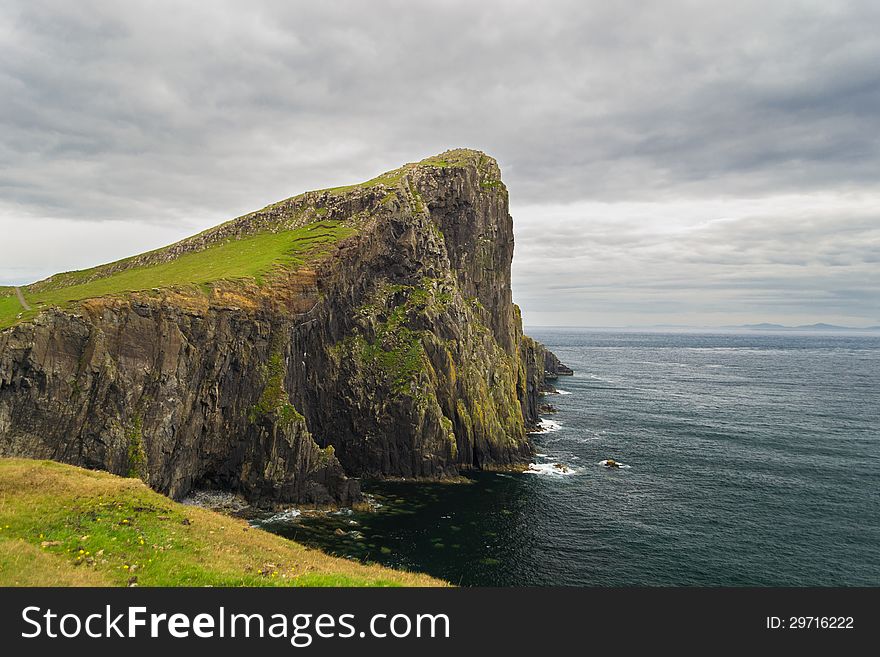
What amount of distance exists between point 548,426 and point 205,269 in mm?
72885

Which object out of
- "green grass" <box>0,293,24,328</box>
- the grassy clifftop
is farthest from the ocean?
the grassy clifftop

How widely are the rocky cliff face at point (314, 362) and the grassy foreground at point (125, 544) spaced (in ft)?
64.1

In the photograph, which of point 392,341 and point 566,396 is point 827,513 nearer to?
point 392,341

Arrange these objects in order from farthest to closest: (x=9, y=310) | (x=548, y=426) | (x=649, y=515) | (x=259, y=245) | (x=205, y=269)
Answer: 1. (x=548, y=426)
2. (x=259, y=245)
3. (x=205, y=269)
4. (x=649, y=515)
5. (x=9, y=310)

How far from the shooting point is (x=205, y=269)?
69.8 m

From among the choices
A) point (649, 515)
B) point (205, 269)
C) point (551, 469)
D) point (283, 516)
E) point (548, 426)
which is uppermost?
point (205, 269)

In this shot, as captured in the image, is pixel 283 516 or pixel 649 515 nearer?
pixel 283 516

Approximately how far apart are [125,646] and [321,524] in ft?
139

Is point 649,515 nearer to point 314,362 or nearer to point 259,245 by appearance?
point 314,362

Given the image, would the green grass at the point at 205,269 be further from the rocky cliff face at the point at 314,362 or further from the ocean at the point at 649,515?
the ocean at the point at 649,515

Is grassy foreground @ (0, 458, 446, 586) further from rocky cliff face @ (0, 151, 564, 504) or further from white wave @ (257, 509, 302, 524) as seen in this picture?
white wave @ (257, 509, 302, 524)

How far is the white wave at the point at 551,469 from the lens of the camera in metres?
72.5

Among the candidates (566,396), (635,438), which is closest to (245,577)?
(635,438)

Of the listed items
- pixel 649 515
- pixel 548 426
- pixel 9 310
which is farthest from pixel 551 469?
pixel 9 310
